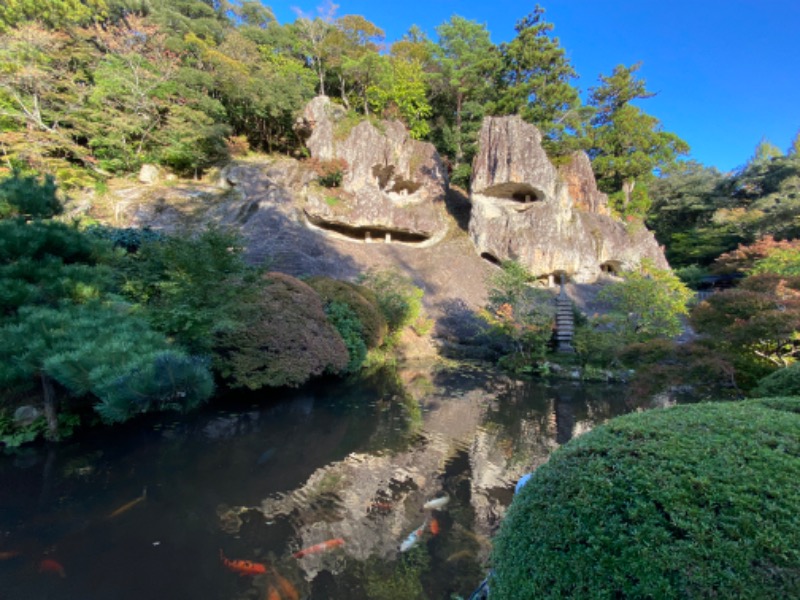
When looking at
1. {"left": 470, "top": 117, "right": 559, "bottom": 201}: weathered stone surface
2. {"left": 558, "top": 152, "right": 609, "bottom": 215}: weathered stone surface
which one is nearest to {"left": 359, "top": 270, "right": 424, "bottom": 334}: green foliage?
{"left": 470, "top": 117, "right": 559, "bottom": 201}: weathered stone surface

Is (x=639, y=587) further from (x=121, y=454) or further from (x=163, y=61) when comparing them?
(x=163, y=61)

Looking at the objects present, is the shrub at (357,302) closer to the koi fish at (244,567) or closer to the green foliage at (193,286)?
the green foliage at (193,286)

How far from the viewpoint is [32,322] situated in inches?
159

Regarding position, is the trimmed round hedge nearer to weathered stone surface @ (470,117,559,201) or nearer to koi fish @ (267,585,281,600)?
koi fish @ (267,585,281,600)

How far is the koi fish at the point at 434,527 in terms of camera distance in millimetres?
3608

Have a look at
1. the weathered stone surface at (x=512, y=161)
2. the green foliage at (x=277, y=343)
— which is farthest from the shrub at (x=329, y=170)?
the green foliage at (x=277, y=343)

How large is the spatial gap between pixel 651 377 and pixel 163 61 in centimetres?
2372

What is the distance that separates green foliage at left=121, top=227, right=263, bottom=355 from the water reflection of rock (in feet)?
9.89

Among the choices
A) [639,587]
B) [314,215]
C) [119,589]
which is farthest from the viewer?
[314,215]

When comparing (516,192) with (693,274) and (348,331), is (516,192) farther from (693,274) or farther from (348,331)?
(348,331)

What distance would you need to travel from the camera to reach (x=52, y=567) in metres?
2.89

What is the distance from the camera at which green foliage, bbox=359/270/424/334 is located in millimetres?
11570

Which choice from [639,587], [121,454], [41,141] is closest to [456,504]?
[639,587]

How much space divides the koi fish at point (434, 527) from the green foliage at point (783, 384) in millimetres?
3102
